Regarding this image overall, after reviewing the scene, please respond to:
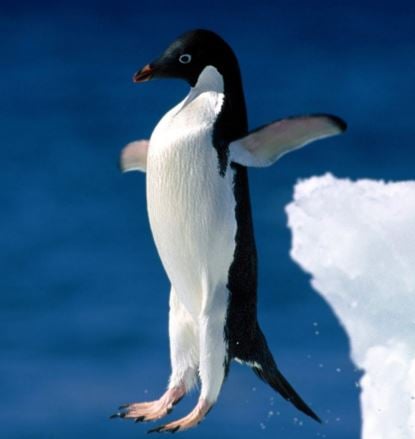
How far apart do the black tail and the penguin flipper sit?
3.45ft

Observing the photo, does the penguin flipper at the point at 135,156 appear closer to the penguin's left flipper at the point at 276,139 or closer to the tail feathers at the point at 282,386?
the penguin's left flipper at the point at 276,139

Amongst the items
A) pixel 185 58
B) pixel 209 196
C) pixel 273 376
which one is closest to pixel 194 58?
pixel 185 58

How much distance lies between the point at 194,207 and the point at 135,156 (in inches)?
30.9

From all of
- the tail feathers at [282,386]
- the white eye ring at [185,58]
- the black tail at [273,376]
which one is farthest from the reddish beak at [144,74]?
the tail feathers at [282,386]

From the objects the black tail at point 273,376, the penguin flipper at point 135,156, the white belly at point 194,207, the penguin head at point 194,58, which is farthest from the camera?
the penguin flipper at point 135,156

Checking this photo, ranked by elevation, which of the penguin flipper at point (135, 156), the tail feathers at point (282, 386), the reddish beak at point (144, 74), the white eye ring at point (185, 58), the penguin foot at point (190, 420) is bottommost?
the penguin foot at point (190, 420)

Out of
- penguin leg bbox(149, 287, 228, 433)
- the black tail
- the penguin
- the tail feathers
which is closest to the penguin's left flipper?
Result: the penguin

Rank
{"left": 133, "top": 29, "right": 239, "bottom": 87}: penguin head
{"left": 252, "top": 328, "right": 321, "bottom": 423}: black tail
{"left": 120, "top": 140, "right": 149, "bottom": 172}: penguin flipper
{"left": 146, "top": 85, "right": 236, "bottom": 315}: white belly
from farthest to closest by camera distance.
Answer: {"left": 120, "top": 140, "right": 149, "bottom": 172}: penguin flipper, {"left": 252, "top": 328, "right": 321, "bottom": 423}: black tail, {"left": 133, "top": 29, "right": 239, "bottom": 87}: penguin head, {"left": 146, "top": 85, "right": 236, "bottom": 315}: white belly

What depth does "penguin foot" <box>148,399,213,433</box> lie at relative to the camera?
18.1 ft

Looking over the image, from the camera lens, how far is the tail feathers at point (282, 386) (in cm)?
589

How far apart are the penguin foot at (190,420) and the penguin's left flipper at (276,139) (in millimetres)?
1118

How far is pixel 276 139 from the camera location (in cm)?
559

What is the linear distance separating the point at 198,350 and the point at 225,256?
21.4 inches

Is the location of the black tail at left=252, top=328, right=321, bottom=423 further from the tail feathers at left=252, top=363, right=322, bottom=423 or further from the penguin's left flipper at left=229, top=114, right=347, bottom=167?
the penguin's left flipper at left=229, top=114, right=347, bottom=167
